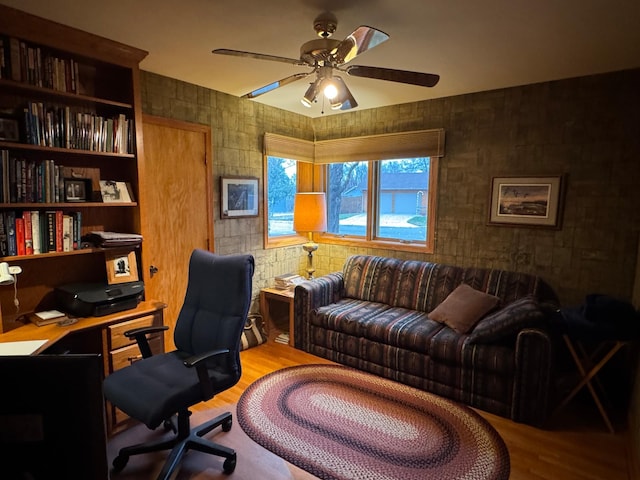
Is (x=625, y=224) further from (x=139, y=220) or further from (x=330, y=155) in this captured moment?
(x=139, y=220)

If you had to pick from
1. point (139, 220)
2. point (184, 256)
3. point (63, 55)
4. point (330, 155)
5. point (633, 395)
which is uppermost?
point (63, 55)

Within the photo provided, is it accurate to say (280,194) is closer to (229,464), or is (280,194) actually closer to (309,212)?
(309,212)

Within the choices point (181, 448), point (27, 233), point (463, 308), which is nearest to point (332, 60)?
point (27, 233)

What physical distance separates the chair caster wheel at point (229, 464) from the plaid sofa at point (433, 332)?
1439 millimetres

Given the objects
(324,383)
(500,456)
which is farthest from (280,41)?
(500,456)

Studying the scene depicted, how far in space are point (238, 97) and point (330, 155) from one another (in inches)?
50.1

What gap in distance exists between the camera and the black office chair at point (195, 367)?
5.93 feet

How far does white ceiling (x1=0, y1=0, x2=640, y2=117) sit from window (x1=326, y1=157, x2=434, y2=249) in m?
1.22

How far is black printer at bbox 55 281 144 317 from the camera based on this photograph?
2.26 meters

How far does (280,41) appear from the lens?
2305mm

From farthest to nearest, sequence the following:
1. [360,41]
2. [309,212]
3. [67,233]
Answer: [309,212], [67,233], [360,41]

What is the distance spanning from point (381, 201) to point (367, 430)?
2.53 m

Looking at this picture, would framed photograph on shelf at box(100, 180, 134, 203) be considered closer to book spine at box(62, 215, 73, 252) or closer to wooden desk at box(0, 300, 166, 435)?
book spine at box(62, 215, 73, 252)

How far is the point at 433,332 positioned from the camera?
2910 mm
